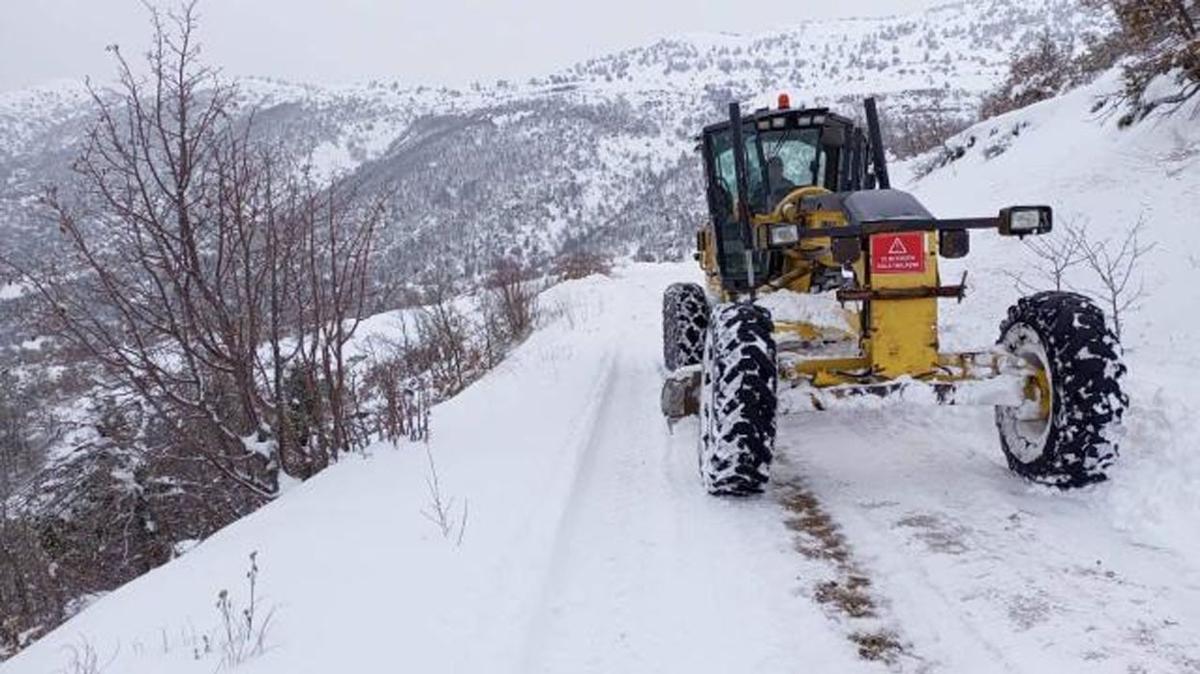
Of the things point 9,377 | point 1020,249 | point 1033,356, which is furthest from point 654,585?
point 9,377

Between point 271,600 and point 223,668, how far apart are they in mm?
675

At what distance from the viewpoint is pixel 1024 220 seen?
16.8 feet

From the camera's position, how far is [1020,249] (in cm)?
918

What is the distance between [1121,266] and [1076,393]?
3.59m

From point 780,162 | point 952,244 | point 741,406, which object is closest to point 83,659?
point 741,406

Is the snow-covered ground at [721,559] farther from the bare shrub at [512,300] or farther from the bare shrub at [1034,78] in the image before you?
the bare shrub at [512,300]

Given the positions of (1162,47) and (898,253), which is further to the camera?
(1162,47)

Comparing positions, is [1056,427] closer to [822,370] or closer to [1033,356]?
[1033,356]

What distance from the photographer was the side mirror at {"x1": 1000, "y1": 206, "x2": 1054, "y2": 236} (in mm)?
5082

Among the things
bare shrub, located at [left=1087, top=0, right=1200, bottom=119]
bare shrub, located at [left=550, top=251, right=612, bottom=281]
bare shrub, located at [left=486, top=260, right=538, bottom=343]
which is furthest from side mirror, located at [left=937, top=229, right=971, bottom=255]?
bare shrub, located at [left=550, top=251, right=612, bottom=281]

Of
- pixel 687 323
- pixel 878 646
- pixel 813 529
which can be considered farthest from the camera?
pixel 687 323

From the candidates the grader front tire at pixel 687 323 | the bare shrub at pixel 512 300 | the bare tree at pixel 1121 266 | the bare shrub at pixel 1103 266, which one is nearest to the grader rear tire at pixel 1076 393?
the bare shrub at pixel 1103 266

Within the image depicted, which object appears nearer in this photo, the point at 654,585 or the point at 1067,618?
the point at 1067,618

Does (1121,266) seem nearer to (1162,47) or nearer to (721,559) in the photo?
(1162,47)
